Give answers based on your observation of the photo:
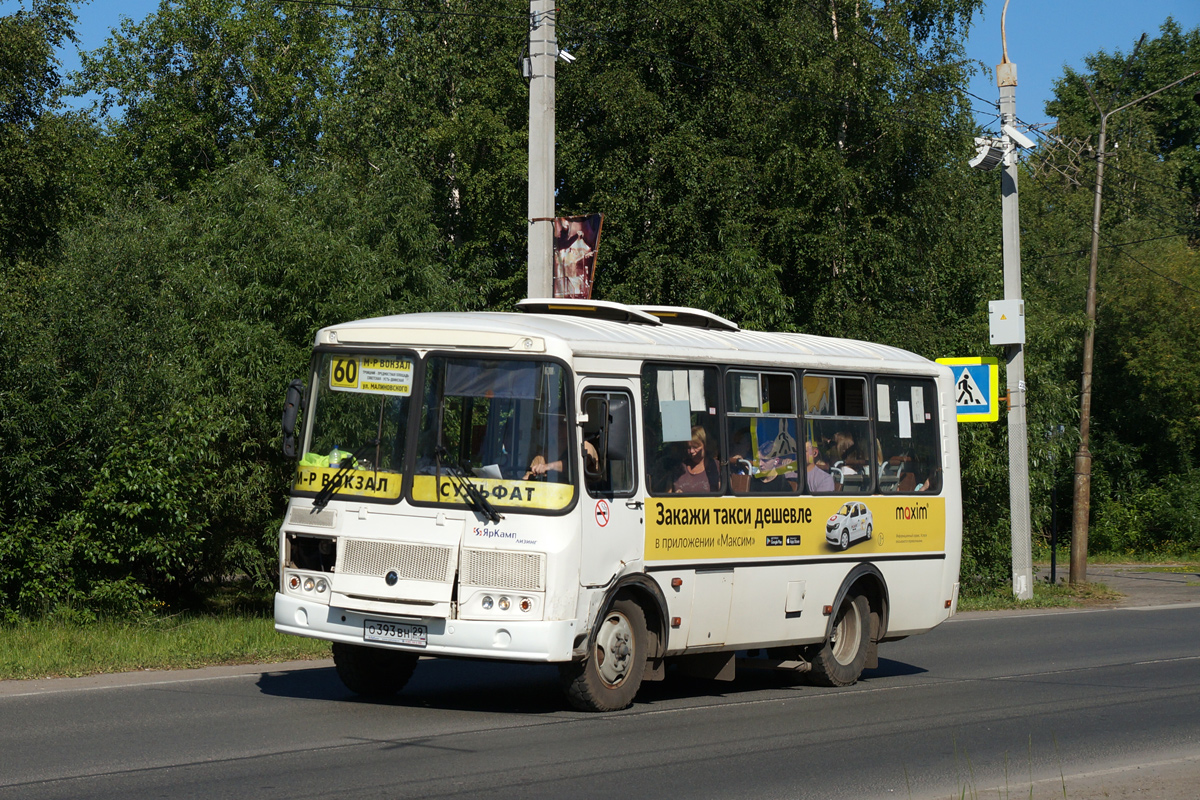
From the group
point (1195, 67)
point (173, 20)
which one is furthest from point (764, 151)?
point (1195, 67)

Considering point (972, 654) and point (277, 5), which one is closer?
point (972, 654)

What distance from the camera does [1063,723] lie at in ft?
37.9

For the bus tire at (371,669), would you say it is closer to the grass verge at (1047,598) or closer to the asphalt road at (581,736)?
the asphalt road at (581,736)

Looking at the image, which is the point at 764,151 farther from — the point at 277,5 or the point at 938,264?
the point at 277,5

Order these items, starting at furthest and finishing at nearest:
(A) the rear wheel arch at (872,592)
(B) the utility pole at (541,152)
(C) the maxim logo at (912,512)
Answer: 1. (B) the utility pole at (541,152)
2. (C) the maxim logo at (912,512)
3. (A) the rear wheel arch at (872,592)

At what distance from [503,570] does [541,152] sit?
727 centimetres

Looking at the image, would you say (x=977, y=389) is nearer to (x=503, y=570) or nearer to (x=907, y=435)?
(x=907, y=435)

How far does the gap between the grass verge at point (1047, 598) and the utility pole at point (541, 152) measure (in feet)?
37.6

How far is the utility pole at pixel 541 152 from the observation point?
1634 centimetres

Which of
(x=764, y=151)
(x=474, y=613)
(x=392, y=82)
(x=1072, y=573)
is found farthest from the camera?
(x=392, y=82)

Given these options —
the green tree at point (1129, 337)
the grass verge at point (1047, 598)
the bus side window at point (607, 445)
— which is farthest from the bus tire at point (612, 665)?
the green tree at point (1129, 337)

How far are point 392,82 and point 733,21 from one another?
9102 millimetres

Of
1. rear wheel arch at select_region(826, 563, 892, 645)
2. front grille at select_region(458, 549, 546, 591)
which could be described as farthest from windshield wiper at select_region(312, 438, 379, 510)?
rear wheel arch at select_region(826, 563, 892, 645)

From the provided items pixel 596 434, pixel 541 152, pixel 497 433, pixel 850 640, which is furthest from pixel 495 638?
pixel 541 152
